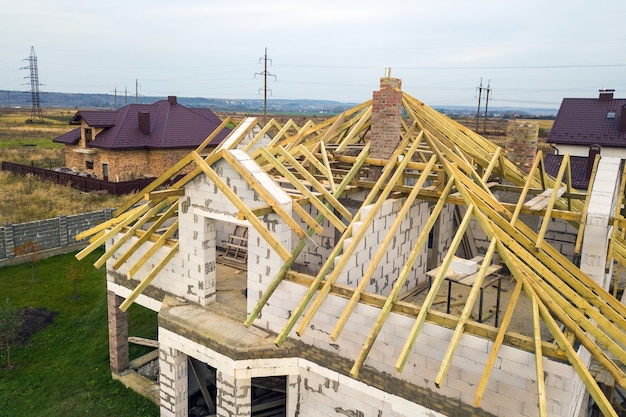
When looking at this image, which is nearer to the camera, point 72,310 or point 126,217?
point 126,217

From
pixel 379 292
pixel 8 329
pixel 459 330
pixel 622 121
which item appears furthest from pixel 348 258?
pixel 622 121

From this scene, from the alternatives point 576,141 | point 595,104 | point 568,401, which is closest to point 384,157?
point 568,401

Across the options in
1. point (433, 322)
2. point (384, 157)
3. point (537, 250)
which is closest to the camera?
point (433, 322)

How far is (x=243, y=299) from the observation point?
10625 mm

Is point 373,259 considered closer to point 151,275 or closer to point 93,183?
point 151,275

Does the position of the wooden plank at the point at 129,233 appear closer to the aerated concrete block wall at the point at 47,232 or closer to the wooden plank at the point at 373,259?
the wooden plank at the point at 373,259

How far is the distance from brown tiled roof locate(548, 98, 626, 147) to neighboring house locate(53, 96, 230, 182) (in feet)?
75.1

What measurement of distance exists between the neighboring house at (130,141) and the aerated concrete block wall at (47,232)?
10.5 metres

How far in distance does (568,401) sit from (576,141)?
27.6 meters

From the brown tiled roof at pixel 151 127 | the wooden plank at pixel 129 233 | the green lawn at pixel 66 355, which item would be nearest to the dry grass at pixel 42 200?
the brown tiled roof at pixel 151 127

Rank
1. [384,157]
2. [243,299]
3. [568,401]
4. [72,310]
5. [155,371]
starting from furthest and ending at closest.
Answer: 1. [72,310]
2. [155,371]
3. [384,157]
4. [243,299]
5. [568,401]

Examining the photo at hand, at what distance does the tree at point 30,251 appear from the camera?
62.5 feet

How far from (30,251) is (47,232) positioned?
1.28 metres

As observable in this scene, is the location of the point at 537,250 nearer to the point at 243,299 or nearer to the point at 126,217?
the point at 243,299
